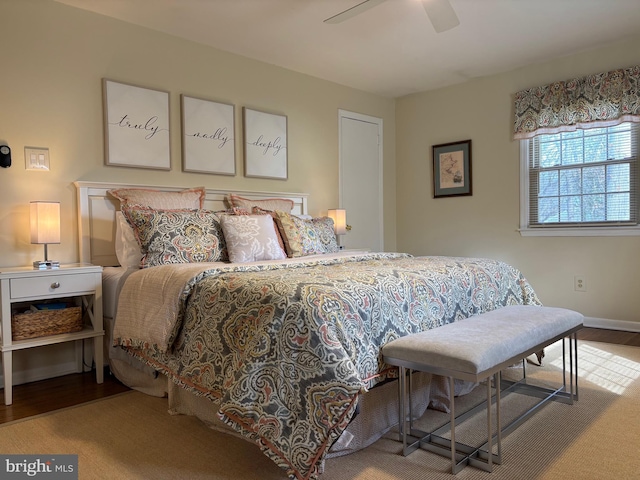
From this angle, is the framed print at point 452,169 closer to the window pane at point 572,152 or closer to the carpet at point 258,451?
the window pane at point 572,152

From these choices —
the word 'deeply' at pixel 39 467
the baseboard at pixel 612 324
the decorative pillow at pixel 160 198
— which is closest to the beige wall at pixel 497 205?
the baseboard at pixel 612 324

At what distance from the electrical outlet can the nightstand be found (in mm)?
3941

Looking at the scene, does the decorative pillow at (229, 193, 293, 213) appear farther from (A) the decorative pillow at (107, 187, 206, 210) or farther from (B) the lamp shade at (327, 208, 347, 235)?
(B) the lamp shade at (327, 208, 347, 235)

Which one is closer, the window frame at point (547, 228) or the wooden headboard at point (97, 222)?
the wooden headboard at point (97, 222)

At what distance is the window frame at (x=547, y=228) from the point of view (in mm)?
4035

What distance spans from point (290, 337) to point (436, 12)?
221 cm

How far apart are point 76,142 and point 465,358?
2.88 meters

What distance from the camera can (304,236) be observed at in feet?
11.4

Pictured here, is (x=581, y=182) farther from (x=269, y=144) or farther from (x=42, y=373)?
(x=42, y=373)

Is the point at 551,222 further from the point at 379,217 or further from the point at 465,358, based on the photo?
the point at 465,358

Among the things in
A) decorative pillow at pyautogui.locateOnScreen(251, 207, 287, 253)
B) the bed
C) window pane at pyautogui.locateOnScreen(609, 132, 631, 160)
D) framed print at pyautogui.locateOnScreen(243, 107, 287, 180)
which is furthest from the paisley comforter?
window pane at pyautogui.locateOnScreen(609, 132, 631, 160)

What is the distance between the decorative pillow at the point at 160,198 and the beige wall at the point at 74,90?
188 mm

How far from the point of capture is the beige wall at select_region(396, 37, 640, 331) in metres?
4.10

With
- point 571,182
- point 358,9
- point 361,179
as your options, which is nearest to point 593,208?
point 571,182
